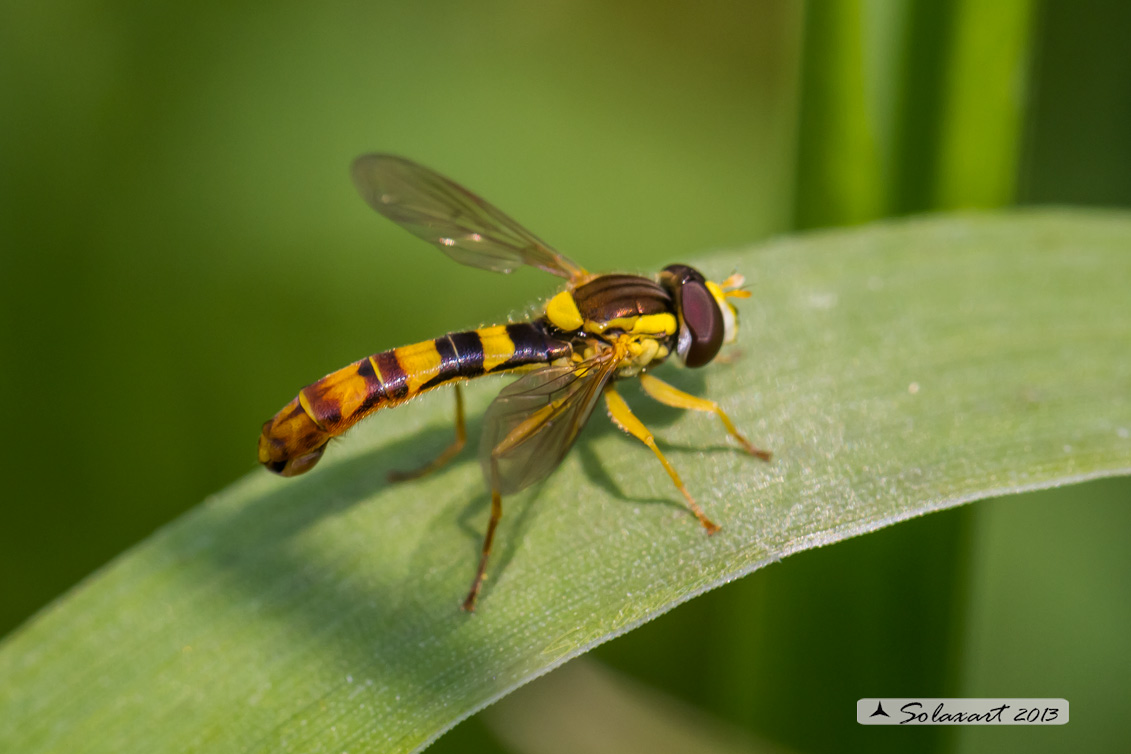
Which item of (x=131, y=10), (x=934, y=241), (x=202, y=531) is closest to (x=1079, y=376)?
(x=934, y=241)

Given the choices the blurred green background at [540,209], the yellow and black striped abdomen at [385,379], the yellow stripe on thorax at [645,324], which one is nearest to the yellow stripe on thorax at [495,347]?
the yellow and black striped abdomen at [385,379]

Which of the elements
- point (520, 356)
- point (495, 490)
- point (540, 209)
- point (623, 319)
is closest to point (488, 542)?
point (495, 490)

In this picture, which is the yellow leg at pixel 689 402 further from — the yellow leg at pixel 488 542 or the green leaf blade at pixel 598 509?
the yellow leg at pixel 488 542

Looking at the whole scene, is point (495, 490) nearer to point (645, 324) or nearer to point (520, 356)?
point (520, 356)

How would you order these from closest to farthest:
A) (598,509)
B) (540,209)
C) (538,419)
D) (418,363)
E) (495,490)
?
(495,490)
(598,509)
(538,419)
(418,363)
(540,209)

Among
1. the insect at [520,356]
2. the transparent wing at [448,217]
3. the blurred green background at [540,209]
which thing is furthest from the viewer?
the transparent wing at [448,217]
